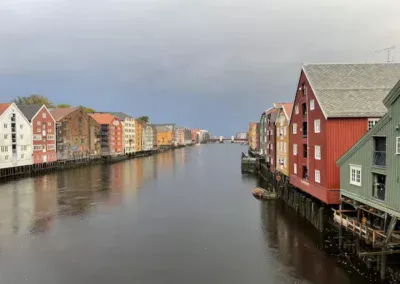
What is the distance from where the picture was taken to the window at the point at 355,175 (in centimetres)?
2188

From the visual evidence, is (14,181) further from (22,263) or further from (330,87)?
(330,87)

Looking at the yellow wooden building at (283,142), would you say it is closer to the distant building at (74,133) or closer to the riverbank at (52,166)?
the riverbank at (52,166)

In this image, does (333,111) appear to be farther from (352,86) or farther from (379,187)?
(379,187)

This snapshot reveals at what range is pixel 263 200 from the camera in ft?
145

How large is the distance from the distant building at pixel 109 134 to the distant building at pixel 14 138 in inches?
1623

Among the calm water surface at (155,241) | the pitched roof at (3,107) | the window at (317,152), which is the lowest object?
the calm water surface at (155,241)

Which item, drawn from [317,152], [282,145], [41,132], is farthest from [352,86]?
[41,132]

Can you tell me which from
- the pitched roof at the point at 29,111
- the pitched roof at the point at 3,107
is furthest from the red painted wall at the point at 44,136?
the pitched roof at the point at 3,107

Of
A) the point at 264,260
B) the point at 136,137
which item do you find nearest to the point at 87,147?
the point at 136,137

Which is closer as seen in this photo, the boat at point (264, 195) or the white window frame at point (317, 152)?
the white window frame at point (317, 152)

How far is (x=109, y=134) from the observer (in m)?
117

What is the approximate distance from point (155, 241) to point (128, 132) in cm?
11353

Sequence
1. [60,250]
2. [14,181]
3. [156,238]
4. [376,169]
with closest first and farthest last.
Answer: [376,169] < [60,250] < [156,238] < [14,181]

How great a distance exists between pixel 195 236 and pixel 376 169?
15730mm
